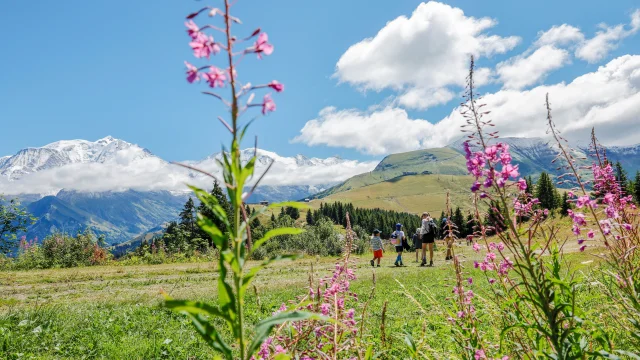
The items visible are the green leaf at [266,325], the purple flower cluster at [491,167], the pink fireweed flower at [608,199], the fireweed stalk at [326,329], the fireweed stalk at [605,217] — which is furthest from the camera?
the pink fireweed flower at [608,199]

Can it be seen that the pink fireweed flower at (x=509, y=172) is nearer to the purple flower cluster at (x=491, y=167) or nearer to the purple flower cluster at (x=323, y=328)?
the purple flower cluster at (x=491, y=167)

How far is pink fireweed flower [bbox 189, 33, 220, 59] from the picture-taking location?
62.6 inches

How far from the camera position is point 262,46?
169 centimetres

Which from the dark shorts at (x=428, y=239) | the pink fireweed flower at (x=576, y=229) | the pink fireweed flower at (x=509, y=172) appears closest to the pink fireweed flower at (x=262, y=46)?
the pink fireweed flower at (x=509, y=172)

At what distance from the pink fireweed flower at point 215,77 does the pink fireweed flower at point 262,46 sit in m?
0.24

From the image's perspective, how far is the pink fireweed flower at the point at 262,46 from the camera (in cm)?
169

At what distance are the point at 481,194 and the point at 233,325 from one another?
5.84 ft

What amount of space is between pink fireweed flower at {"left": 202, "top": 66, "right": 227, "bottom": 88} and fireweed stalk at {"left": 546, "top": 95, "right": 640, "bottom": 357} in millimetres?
2834

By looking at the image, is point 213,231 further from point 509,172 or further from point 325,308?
point 509,172

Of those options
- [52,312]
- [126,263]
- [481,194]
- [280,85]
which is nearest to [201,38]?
[280,85]

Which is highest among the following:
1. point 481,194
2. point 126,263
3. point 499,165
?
point 499,165

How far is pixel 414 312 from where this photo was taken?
29.9 ft

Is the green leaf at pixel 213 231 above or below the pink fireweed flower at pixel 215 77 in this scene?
below

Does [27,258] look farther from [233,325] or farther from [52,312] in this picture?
[233,325]
